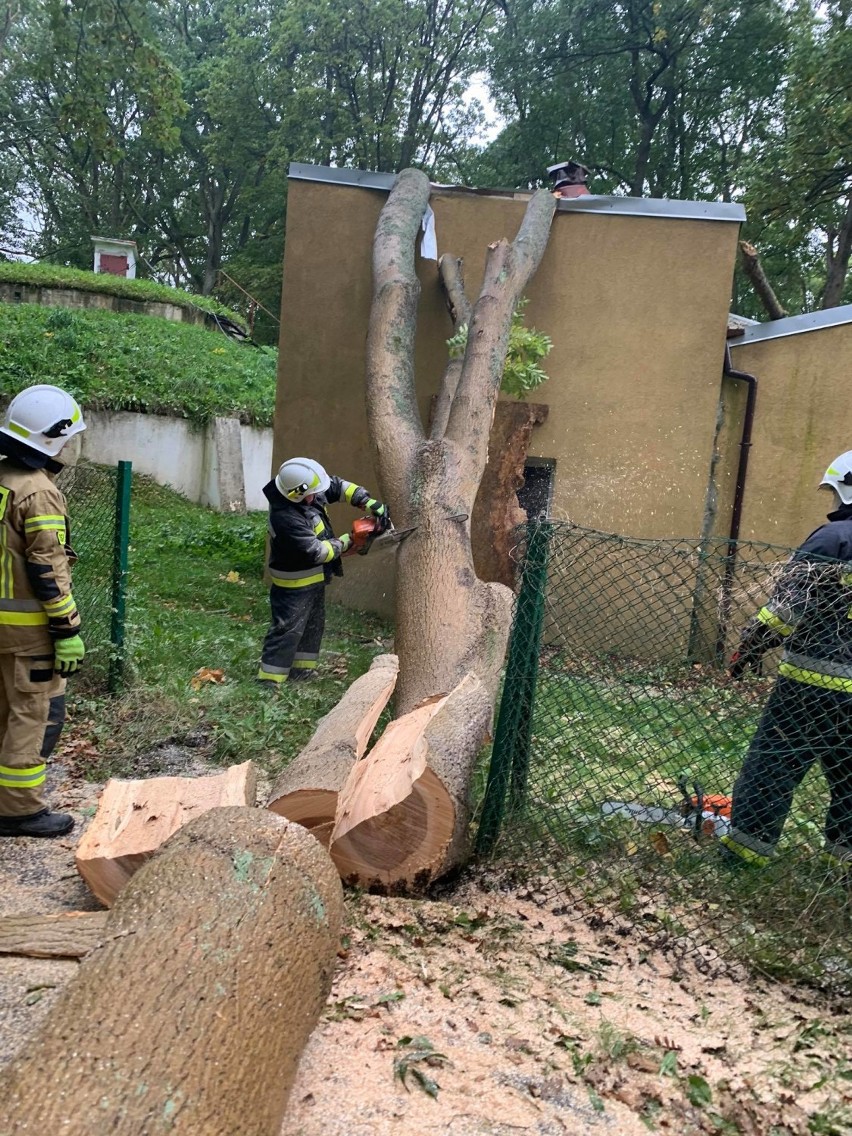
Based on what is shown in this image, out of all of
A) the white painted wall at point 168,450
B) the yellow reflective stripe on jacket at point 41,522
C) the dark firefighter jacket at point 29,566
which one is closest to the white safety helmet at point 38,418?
the dark firefighter jacket at point 29,566

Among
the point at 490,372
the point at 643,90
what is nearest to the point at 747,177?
the point at 643,90

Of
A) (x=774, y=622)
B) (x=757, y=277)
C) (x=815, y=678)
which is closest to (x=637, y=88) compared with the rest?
(x=757, y=277)

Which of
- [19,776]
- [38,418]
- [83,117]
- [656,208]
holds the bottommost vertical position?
[19,776]

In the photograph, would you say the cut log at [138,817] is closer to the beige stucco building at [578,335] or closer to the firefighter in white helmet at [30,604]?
the firefighter in white helmet at [30,604]

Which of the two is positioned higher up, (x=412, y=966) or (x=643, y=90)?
(x=643, y=90)

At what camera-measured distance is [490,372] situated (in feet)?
23.0

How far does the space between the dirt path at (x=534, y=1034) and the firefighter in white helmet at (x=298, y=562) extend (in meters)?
3.13

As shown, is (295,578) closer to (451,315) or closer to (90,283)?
(451,315)

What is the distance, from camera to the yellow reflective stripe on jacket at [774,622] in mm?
3342

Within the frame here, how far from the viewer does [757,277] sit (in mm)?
9477

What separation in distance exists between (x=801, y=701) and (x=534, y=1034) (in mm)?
Answer: 1602

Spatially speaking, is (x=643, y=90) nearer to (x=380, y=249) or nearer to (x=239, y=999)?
(x=380, y=249)

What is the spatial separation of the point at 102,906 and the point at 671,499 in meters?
6.68

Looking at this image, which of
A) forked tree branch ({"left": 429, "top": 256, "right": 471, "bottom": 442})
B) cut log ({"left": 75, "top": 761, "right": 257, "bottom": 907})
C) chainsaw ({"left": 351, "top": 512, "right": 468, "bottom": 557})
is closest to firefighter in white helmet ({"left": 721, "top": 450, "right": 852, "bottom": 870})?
cut log ({"left": 75, "top": 761, "right": 257, "bottom": 907})
